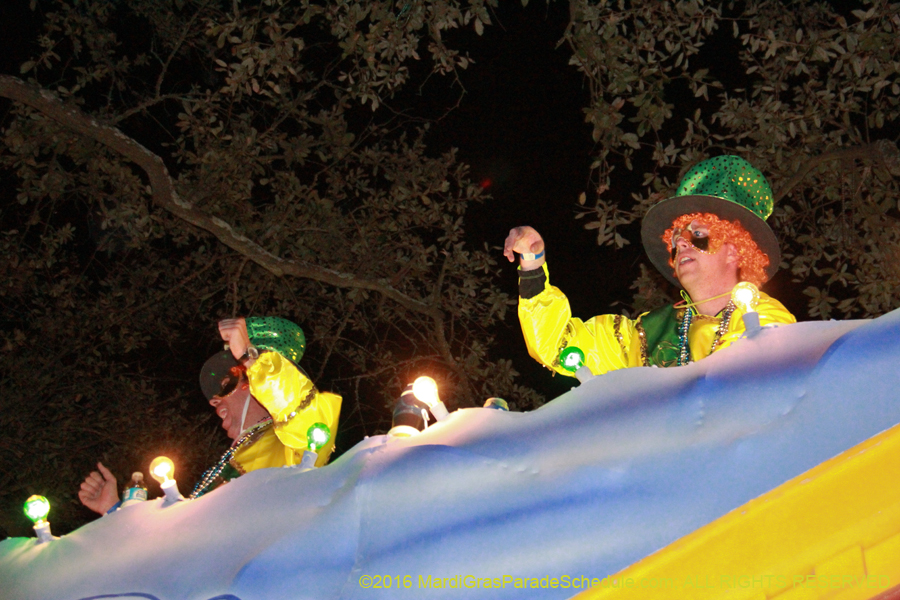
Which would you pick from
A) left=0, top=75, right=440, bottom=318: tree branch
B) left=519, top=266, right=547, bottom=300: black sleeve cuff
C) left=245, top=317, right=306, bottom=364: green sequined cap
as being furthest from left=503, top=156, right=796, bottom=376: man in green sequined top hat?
left=0, top=75, right=440, bottom=318: tree branch

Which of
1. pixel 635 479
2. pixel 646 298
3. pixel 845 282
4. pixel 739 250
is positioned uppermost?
pixel 646 298

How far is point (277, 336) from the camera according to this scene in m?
4.16

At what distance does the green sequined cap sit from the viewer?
161 inches

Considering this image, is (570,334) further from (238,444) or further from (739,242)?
(238,444)

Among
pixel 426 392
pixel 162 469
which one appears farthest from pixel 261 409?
pixel 426 392

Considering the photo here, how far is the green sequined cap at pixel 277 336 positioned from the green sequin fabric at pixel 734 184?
207 cm

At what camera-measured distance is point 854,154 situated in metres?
4.21

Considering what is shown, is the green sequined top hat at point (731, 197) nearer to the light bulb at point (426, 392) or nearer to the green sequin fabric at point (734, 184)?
the green sequin fabric at point (734, 184)

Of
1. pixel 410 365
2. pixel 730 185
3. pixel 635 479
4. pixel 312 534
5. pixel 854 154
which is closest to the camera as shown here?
pixel 635 479

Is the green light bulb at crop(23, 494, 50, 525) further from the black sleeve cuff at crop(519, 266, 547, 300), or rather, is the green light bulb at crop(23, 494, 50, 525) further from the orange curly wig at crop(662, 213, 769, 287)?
the orange curly wig at crop(662, 213, 769, 287)

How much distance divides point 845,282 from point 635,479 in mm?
3855

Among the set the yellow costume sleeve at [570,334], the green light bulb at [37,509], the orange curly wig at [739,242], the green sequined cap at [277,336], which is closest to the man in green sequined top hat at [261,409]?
the green sequined cap at [277,336]

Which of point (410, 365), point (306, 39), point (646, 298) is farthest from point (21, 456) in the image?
point (646, 298)

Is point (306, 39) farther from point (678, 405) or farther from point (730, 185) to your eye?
point (678, 405)
